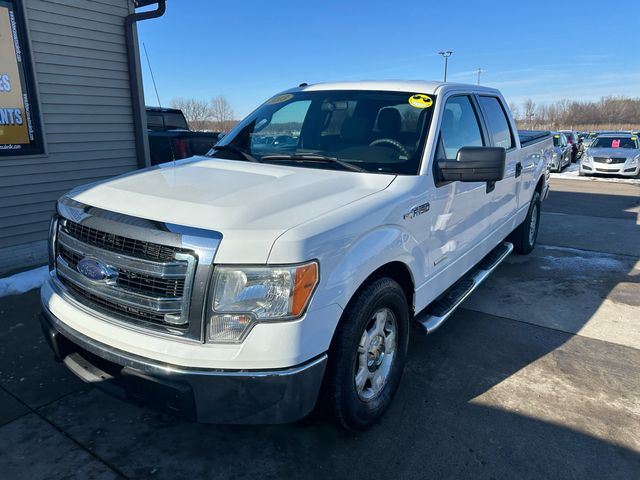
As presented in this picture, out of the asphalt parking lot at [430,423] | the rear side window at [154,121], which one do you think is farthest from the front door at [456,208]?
the rear side window at [154,121]

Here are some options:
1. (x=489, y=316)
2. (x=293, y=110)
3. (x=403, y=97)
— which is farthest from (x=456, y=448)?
(x=293, y=110)

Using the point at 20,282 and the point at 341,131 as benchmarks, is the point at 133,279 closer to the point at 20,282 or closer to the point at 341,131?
the point at 341,131

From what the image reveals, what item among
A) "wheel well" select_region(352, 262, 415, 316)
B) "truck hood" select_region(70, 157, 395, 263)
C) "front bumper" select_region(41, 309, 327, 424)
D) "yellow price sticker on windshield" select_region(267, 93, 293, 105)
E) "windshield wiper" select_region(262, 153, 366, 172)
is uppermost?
"yellow price sticker on windshield" select_region(267, 93, 293, 105)

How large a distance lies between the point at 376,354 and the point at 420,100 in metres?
1.86

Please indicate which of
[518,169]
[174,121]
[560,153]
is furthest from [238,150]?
[560,153]

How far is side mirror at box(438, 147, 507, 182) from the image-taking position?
2887mm

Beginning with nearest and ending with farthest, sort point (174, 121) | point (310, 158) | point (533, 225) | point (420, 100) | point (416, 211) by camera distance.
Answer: point (416, 211), point (310, 158), point (420, 100), point (533, 225), point (174, 121)

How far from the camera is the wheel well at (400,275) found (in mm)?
2605

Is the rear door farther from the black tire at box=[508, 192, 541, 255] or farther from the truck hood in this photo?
the truck hood

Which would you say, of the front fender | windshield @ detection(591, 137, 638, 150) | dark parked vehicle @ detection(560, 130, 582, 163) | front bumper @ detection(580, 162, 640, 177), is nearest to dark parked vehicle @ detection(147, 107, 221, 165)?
the front fender

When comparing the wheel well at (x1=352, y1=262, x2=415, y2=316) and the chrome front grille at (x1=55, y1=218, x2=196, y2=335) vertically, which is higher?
the chrome front grille at (x1=55, y1=218, x2=196, y2=335)

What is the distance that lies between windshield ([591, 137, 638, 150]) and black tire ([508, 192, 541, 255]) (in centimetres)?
1446

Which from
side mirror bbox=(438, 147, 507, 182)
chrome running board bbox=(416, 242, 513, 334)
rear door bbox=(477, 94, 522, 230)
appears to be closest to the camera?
side mirror bbox=(438, 147, 507, 182)

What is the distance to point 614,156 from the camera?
1689 centimetres
